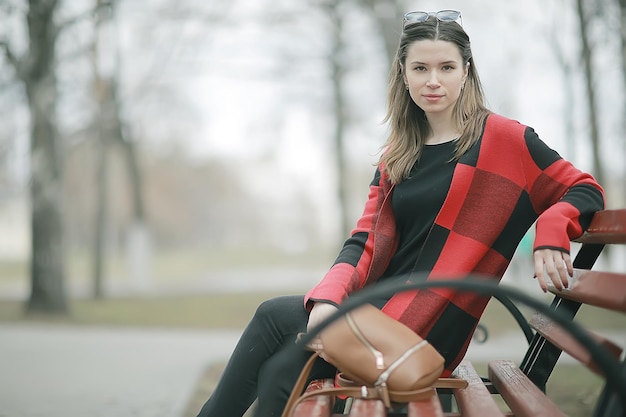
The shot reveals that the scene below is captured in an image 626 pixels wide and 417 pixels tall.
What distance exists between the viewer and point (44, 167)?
39.0 ft

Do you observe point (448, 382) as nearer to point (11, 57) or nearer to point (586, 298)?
point (586, 298)

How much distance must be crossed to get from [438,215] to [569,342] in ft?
1.68

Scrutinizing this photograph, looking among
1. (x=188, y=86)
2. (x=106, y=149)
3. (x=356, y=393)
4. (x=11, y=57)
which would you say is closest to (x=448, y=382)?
(x=356, y=393)

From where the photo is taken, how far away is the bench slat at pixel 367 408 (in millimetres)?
1772

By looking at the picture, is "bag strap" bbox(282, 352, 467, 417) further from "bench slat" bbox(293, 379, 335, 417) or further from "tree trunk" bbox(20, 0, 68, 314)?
"tree trunk" bbox(20, 0, 68, 314)

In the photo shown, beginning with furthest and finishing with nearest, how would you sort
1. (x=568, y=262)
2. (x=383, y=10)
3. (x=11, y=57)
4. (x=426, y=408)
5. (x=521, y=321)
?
(x=383, y=10)
(x=11, y=57)
(x=521, y=321)
(x=568, y=262)
(x=426, y=408)

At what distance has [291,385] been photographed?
2176 mm

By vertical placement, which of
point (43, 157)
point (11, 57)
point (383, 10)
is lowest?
point (43, 157)

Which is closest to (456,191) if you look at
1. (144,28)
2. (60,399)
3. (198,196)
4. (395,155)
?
(395,155)

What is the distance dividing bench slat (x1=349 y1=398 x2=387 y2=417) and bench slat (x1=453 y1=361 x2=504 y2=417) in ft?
0.67

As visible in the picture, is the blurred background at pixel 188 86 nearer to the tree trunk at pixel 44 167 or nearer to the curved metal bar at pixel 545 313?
the tree trunk at pixel 44 167

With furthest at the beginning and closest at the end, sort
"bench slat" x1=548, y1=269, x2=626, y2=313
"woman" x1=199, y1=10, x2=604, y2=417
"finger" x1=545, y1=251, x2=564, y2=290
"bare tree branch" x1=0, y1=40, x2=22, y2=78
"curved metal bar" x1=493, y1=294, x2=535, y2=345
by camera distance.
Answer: "bare tree branch" x1=0, y1=40, x2=22, y2=78, "curved metal bar" x1=493, y1=294, x2=535, y2=345, "woman" x1=199, y1=10, x2=604, y2=417, "finger" x1=545, y1=251, x2=564, y2=290, "bench slat" x1=548, y1=269, x2=626, y2=313

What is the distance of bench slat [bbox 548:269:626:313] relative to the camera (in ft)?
5.58

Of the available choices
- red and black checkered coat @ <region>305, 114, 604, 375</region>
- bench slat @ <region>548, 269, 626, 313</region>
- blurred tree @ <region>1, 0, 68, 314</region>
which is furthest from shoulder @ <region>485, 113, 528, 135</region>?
blurred tree @ <region>1, 0, 68, 314</region>
